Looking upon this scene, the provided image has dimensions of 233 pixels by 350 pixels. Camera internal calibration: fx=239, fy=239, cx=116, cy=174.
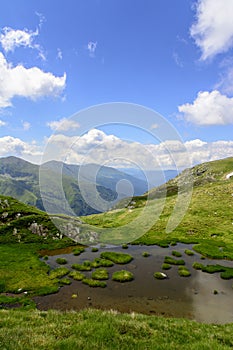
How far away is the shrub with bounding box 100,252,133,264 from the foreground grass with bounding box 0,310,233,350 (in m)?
24.2

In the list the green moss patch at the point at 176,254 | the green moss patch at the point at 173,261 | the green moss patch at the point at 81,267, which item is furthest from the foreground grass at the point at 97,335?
the green moss patch at the point at 176,254

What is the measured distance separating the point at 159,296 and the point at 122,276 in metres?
6.79

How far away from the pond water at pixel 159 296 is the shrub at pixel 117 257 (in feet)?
8.48

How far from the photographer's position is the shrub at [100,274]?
3206cm

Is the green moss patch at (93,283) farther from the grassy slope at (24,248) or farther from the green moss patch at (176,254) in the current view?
the green moss patch at (176,254)

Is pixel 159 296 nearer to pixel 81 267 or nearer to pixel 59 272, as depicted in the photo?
pixel 81 267

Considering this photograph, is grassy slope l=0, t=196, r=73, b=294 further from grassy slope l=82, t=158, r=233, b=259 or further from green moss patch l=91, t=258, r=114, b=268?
grassy slope l=82, t=158, r=233, b=259

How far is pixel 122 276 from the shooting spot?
105 ft

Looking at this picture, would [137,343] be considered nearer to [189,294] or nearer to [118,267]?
[189,294]

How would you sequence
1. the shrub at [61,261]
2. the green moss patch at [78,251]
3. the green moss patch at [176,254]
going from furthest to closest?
the green moss patch at [78,251]
the green moss patch at [176,254]
the shrub at [61,261]

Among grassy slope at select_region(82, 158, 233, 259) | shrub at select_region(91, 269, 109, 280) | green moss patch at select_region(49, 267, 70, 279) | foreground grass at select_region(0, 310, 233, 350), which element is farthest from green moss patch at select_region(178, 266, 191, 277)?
foreground grass at select_region(0, 310, 233, 350)

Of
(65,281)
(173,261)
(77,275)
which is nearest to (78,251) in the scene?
(77,275)

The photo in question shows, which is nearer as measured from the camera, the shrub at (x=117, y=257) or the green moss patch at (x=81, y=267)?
the green moss patch at (x=81, y=267)

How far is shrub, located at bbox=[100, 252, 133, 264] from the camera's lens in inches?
1525
